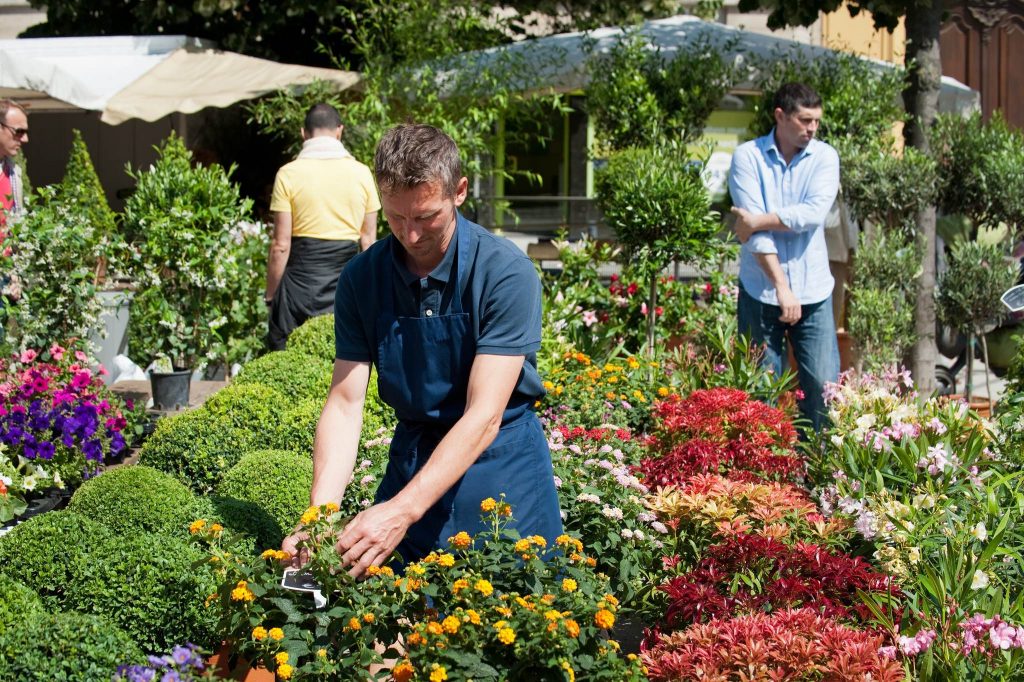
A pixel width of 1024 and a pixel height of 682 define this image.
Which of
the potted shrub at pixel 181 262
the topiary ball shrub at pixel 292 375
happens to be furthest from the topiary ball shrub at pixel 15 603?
the potted shrub at pixel 181 262

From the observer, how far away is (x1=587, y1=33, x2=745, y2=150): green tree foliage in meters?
8.15

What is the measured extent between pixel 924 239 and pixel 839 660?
5.00 metres

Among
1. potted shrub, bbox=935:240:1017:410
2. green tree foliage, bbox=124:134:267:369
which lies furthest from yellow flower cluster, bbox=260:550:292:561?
potted shrub, bbox=935:240:1017:410

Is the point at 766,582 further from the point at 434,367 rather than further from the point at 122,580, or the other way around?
the point at 122,580

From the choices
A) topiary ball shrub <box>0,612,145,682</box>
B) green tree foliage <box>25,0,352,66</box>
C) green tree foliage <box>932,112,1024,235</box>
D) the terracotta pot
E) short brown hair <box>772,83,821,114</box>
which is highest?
green tree foliage <box>25,0,352,66</box>

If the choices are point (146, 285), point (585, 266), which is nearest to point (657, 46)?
point (585, 266)

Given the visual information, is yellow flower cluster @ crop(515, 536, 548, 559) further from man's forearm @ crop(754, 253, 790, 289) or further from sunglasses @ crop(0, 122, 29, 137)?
sunglasses @ crop(0, 122, 29, 137)

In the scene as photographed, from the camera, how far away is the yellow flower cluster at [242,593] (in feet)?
8.11

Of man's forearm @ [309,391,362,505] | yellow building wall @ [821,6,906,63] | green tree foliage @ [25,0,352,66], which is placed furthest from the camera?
yellow building wall @ [821,6,906,63]

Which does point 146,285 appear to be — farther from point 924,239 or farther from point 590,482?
point 924,239

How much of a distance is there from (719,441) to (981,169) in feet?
12.1

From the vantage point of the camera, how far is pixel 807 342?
531 cm

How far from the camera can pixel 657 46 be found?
8969 mm

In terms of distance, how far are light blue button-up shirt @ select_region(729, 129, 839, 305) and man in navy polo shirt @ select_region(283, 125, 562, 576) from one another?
2.77 m
